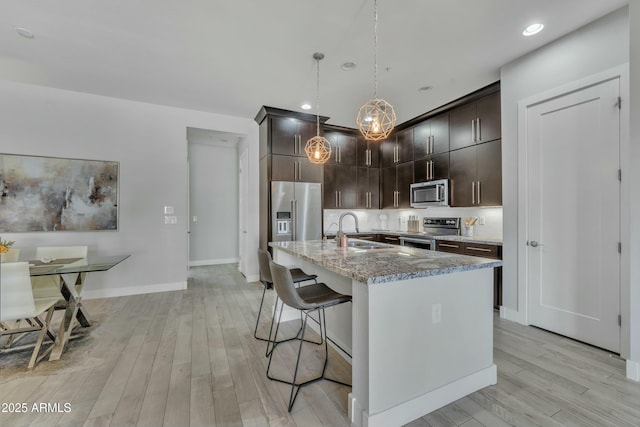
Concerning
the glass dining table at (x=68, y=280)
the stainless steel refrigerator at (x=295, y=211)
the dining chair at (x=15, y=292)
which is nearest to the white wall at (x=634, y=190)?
the stainless steel refrigerator at (x=295, y=211)

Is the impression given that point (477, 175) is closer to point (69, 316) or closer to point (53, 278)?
point (69, 316)

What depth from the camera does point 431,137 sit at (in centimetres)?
→ 450

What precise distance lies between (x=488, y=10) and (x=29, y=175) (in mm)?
5508

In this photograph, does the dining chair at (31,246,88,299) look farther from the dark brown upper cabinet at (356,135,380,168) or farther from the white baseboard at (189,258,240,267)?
the dark brown upper cabinet at (356,135,380,168)

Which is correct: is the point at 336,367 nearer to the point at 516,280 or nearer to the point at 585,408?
the point at 585,408

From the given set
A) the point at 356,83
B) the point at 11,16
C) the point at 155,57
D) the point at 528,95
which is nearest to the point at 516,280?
the point at 528,95

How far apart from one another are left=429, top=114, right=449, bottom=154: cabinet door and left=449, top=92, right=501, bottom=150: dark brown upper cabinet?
79 mm

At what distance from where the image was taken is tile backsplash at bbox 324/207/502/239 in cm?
398

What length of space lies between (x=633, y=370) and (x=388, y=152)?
14.1ft

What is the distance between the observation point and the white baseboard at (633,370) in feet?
6.30

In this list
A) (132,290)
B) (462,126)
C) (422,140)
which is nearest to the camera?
(462,126)

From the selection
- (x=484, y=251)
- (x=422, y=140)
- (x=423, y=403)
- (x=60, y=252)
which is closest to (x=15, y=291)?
(x=60, y=252)

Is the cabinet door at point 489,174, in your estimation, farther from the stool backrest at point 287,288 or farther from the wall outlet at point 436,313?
the stool backrest at point 287,288

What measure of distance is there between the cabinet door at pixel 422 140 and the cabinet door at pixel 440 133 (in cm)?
8
